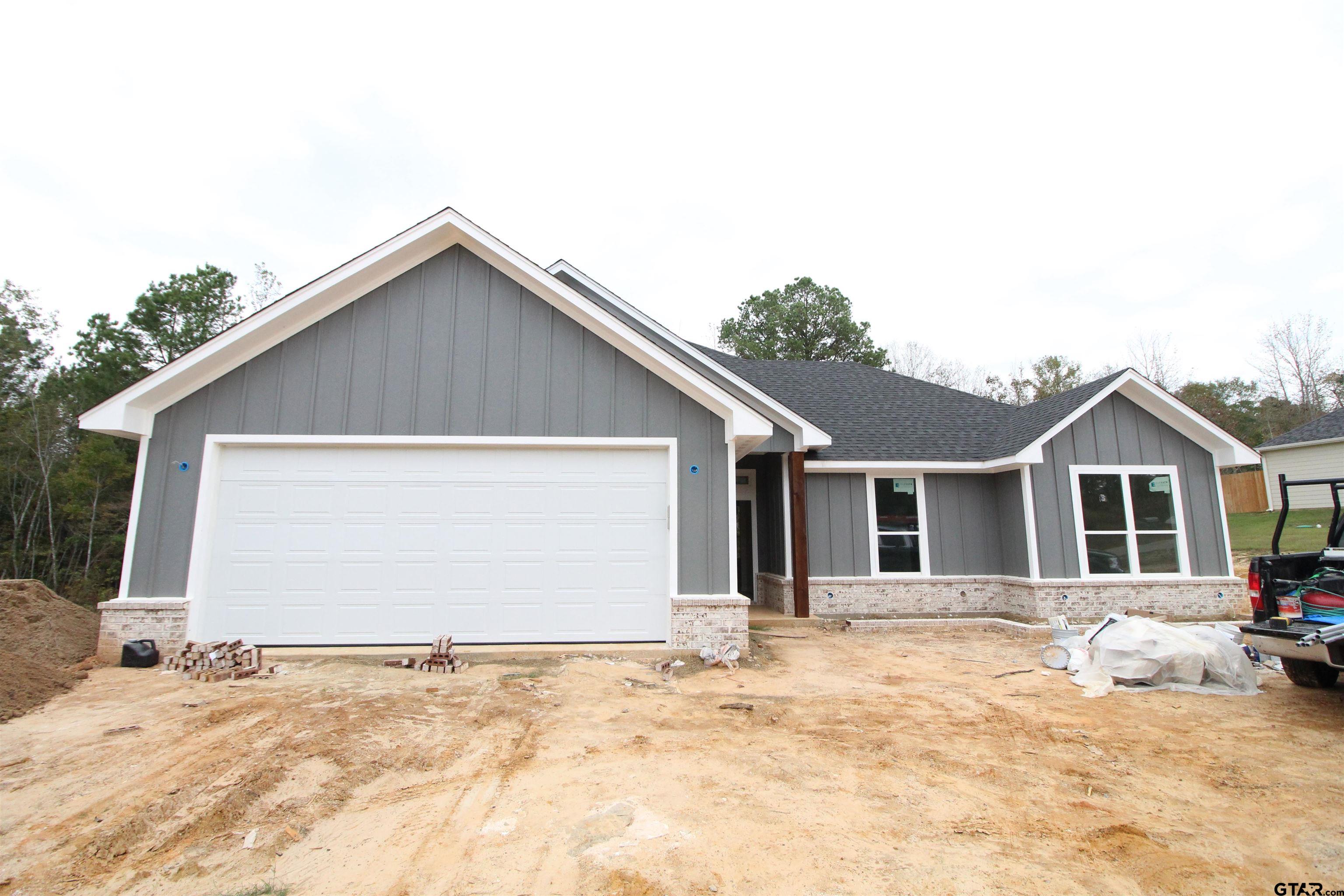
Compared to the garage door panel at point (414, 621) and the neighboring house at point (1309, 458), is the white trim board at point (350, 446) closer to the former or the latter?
the garage door panel at point (414, 621)

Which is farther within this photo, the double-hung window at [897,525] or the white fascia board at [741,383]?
the double-hung window at [897,525]

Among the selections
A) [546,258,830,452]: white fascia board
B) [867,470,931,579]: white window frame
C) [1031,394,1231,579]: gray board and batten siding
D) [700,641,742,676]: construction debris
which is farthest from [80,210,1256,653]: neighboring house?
[1031,394,1231,579]: gray board and batten siding

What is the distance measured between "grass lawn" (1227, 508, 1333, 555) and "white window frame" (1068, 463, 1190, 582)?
8.72 m

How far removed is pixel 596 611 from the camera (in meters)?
7.73

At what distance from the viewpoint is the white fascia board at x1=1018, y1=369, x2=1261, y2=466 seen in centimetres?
1018

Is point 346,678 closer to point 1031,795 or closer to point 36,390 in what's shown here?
point 1031,795

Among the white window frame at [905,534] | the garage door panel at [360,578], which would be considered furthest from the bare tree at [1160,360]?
the garage door panel at [360,578]

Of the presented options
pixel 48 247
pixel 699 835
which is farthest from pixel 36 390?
pixel 699 835

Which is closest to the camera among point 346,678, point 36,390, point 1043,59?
point 346,678

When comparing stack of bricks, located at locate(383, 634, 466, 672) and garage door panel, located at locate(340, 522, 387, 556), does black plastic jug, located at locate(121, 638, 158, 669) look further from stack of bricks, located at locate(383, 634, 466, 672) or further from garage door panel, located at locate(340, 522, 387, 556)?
stack of bricks, located at locate(383, 634, 466, 672)

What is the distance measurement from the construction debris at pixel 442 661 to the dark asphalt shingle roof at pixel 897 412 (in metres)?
6.42

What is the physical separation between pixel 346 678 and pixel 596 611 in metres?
2.89

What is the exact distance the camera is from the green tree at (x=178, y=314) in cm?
1912

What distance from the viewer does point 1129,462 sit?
10.5 metres
